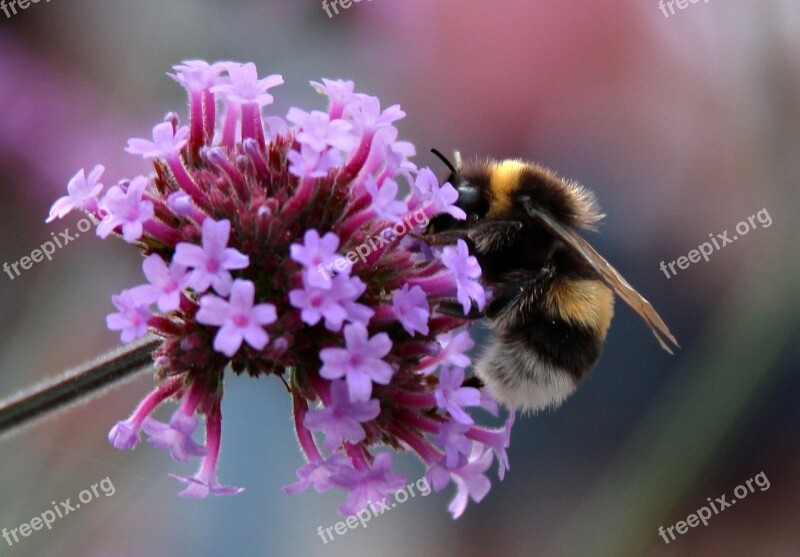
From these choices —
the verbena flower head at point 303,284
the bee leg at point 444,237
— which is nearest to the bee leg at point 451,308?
the verbena flower head at point 303,284

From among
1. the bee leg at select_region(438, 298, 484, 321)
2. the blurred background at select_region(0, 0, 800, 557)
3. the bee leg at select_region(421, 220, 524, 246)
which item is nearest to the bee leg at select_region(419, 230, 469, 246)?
the bee leg at select_region(421, 220, 524, 246)

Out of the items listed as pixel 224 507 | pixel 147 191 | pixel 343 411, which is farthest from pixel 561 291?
pixel 224 507

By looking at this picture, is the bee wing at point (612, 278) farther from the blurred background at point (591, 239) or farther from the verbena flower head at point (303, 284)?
the blurred background at point (591, 239)

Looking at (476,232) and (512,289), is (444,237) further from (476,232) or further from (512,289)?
(512,289)

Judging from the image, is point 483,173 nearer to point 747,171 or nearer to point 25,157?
point 25,157

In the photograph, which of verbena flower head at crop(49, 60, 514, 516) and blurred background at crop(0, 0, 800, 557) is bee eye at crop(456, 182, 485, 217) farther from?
blurred background at crop(0, 0, 800, 557)
